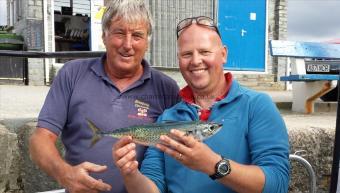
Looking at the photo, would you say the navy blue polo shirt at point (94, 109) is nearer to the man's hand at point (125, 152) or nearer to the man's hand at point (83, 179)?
the man's hand at point (83, 179)

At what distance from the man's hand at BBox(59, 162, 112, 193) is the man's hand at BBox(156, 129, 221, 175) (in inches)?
16.7

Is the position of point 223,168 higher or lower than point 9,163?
higher

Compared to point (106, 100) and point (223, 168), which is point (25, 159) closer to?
point (106, 100)

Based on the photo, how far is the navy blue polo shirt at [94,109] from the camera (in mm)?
2377

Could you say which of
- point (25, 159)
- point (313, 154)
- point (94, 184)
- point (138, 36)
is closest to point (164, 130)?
point (94, 184)

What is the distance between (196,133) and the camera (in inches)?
69.2

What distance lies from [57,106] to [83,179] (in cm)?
52

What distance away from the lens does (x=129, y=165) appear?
74.0 inches

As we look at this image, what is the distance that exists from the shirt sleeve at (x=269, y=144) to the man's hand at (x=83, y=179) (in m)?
0.71

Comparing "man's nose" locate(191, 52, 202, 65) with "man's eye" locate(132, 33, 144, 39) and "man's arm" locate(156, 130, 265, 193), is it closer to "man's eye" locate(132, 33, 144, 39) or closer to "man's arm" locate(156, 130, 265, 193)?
"man's eye" locate(132, 33, 144, 39)

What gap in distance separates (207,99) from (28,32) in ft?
28.6

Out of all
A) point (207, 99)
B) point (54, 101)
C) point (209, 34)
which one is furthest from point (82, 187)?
point (209, 34)

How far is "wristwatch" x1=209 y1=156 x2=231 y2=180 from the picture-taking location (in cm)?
184

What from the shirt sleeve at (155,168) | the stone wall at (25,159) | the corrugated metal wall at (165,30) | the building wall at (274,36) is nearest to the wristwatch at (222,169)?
the shirt sleeve at (155,168)
